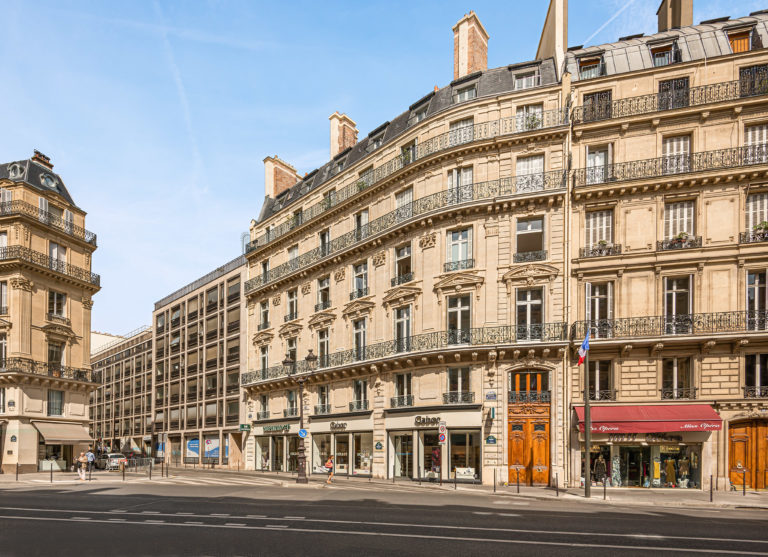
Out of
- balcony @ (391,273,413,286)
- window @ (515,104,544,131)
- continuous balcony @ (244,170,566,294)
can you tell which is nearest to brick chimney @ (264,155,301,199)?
continuous balcony @ (244,170,566,294)

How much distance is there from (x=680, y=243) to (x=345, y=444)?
66.6 feet

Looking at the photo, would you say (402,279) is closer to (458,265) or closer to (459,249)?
(458,265)

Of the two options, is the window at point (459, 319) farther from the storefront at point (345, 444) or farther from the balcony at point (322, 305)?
the balcony at point (322, 305)

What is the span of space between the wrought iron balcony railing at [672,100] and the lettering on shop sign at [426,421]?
15435mm

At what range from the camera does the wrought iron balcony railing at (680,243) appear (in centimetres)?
2370

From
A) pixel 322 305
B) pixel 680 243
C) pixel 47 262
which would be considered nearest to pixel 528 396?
pixel 680 243

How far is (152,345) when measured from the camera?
214 ft

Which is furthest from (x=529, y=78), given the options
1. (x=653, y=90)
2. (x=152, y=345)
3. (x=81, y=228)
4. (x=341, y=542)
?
(x=152, y=345)

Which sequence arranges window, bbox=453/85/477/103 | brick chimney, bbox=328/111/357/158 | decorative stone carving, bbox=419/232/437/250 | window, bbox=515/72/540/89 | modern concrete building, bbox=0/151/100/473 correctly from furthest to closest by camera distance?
brick chimney, bbox=328/111/357/158 < modern concrete building, bbox=0/151/100/473 < window, bbox=453/85/477/103 < decorative stone carving, bbox=419/232/437/250 < window, bbox=515/72/540/89

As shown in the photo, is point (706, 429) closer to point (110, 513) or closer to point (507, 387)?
point (507, 387)

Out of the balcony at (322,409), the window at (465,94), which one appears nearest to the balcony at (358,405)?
the balcony at (322,409)

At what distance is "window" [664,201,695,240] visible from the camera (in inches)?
952

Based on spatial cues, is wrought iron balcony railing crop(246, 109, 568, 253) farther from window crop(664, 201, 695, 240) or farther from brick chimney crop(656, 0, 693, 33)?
brick chimney crop(656, 0, 693, 33)

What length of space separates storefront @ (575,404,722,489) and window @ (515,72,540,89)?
51.9 ft
